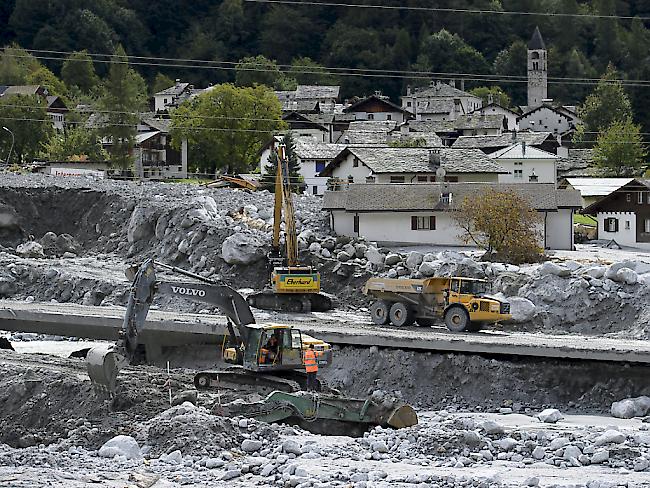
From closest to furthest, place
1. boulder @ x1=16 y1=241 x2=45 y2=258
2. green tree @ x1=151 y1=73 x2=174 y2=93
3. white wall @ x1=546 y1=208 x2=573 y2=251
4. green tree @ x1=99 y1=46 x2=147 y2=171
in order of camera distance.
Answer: boulder @ x1=16 y1=241 x2=45 y2=258 < white wall @ x1=546 y1=208 x2=573 y2=251 < green tree @ x1=99 y1=46 x2=147 y2=171 < green tree @ x1=151 y1=73 x2=174 y2=93

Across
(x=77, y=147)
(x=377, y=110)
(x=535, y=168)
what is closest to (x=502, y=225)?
(x=535, y=168)

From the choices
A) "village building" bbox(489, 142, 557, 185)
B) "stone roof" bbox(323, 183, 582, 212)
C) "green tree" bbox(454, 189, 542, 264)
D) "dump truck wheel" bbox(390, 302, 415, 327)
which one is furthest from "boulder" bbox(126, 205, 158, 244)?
"village building" bbox(489, 142, 557, 185)

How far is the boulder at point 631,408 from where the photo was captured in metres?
31.5

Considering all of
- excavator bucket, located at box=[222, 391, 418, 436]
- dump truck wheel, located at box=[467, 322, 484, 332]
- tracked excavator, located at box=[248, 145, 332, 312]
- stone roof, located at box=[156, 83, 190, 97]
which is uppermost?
stone roof, located at box=[156, 83, 190, 97]

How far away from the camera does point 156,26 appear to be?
5477 inches

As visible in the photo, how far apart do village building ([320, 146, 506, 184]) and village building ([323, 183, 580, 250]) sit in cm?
662

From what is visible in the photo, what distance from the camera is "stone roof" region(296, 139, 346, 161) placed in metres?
78.6

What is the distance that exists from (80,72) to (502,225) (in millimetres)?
83913

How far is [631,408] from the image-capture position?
31.6 metres

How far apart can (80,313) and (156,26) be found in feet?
334

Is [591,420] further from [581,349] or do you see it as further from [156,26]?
[156,26]

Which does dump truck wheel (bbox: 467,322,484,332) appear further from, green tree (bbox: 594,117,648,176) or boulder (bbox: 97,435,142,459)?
green tree (bbox: 594,117,648,176)

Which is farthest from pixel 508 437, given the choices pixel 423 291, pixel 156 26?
pixel 156 26

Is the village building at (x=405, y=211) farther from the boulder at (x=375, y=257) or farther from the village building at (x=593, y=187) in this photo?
the village building at (x=593, y=187)
